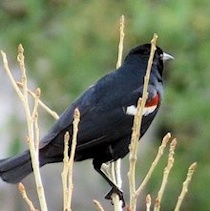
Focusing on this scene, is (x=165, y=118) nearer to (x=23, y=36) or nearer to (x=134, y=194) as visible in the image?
(x=23, y=36)

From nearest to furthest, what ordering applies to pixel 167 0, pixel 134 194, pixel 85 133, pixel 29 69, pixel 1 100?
1. pixel 134 194
2. pixel 85 133
3. pixel 167 0
4. pixel 29 69
5. pixel 1 100

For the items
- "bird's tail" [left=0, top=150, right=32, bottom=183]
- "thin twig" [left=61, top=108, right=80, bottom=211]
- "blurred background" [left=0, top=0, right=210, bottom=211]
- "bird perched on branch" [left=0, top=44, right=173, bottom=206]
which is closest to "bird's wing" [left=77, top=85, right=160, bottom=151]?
"bird perched on branch" [left=0, top=44, right=173, bottom=206]

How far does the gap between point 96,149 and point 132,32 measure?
2313mm

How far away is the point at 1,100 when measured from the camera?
27.2 feet

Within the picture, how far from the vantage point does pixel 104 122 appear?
3.56 metres

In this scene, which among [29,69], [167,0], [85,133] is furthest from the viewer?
[29,69]

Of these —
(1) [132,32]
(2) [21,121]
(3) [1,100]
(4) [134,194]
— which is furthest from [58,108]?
(4) [134,194]

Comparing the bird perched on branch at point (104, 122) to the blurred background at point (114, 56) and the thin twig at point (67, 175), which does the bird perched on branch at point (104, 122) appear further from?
the blurred background at point (114, 56)

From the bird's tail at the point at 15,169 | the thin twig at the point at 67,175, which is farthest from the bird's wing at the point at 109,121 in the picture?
the thin twig at the point at 67,175

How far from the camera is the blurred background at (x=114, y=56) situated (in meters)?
5.69

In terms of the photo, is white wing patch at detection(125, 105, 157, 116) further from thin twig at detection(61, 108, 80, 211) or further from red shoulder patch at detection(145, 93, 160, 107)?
thin twig at detection(61, 108, 80, 211)

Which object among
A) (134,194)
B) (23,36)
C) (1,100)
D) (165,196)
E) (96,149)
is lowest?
(134,194)

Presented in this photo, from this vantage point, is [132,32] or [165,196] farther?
[165,196]

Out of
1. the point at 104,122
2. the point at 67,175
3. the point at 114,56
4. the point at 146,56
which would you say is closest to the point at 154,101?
the point at 104,122
